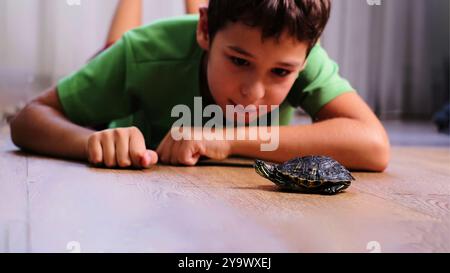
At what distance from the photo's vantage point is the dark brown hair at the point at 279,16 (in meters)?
1.32

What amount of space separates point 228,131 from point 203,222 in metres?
0.62

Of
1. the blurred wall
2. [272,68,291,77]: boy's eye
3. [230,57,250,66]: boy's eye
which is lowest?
the blurred wall

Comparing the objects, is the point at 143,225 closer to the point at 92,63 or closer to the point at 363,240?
the point at 363,240

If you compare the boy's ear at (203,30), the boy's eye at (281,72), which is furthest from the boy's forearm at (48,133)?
the boy's eye at (281,72)

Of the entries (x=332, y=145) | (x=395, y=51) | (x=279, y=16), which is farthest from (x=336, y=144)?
(x=395, y=51)

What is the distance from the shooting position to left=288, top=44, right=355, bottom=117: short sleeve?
5.18 feet

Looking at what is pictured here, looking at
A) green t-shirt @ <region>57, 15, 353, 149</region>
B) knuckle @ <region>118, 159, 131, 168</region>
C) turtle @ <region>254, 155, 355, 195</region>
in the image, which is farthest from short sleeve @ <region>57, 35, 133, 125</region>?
turtle @ <region>254, 155, 355, 195</region>

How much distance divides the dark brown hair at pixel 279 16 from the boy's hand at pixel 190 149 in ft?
0.81

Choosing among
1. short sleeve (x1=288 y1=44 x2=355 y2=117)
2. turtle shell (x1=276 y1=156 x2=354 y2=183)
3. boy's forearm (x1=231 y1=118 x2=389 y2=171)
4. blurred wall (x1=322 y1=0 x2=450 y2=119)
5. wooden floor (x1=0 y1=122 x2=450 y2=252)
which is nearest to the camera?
wooden floor (x1=0 y1=122 x2=450 y2=252)

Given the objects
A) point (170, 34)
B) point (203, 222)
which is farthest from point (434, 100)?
point (203, 222)

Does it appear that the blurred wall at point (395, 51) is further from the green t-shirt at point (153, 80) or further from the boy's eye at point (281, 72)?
the boy's eye at point (281, 72)

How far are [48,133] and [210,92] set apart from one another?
39 cm

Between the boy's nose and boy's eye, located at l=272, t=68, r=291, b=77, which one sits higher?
boy's eye, located at l=272, t=68, r=291, b=77

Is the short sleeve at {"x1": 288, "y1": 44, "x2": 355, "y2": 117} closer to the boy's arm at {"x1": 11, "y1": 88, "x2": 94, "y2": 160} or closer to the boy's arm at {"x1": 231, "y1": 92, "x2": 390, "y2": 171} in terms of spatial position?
the boy's arm at {"x1": 231, "y1": 92, "x2": 390, "y2": 171}
